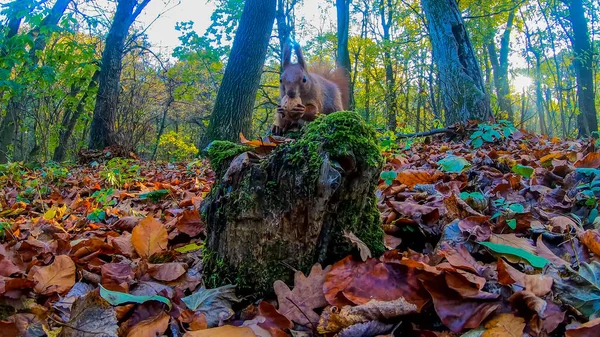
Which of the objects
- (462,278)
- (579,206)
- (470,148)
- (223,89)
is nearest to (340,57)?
(223,89)

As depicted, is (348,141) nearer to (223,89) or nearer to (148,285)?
(148,285)

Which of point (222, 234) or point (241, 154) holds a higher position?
point (241, 154)

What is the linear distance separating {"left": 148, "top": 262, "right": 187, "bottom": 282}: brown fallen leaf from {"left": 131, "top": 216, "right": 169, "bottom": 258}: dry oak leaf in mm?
259

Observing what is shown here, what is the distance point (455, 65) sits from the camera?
5406 millimetres

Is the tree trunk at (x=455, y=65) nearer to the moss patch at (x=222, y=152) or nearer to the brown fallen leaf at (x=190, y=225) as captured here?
the brown fallen leaf at (x=190, y=225)

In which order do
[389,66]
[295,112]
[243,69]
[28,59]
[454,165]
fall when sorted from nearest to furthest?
[454,165]
[295,112]
[28,59]
[243,69]
[389,66]

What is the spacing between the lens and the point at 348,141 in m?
1.29

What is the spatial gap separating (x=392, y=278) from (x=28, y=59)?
714 centimetres

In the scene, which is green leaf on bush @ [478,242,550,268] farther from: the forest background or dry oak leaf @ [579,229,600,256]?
the forest background

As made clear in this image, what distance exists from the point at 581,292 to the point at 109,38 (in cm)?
1059

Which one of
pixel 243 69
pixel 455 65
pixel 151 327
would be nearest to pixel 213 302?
pixel 151 327

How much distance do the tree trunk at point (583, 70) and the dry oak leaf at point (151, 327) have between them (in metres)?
8.82

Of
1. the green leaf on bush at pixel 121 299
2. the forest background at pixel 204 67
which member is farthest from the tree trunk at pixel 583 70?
the green leaf on bush at pixel 121 299

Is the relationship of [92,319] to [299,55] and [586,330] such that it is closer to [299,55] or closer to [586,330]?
[586,330]
